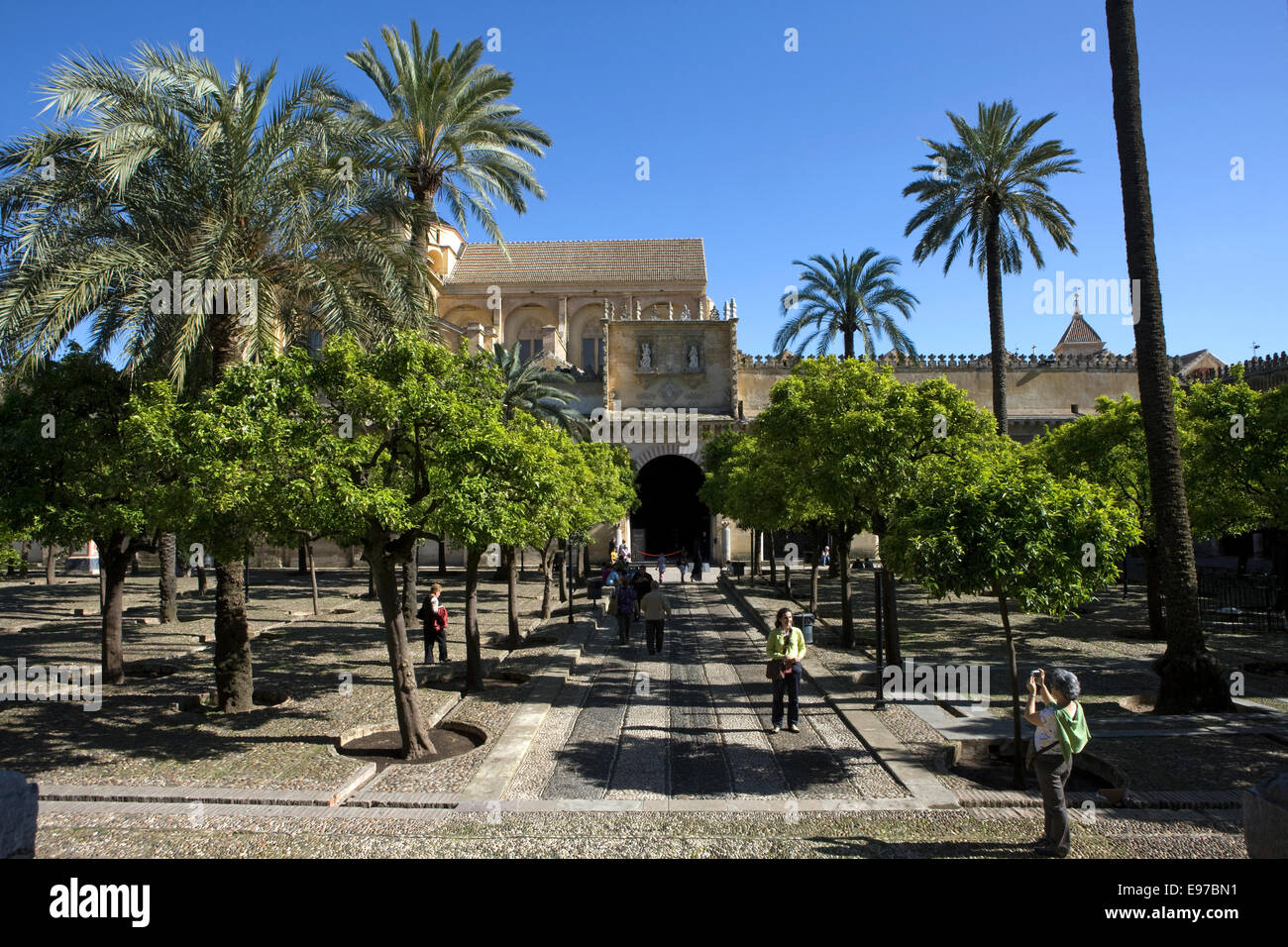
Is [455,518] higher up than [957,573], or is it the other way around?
[455,518]

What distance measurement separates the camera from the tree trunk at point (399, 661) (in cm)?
888

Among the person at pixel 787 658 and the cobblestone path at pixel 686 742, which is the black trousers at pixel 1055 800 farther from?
the person at pixel 787 658

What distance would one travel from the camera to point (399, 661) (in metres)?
8.98

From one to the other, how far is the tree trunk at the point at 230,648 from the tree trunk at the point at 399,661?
299 cm

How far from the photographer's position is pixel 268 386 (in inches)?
339


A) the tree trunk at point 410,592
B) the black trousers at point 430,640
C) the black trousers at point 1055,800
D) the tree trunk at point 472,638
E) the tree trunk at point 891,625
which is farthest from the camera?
the tree trunk at point 410,592

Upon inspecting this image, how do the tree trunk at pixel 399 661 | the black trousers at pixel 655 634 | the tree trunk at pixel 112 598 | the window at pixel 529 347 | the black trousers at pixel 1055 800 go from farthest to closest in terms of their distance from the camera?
the window at pixel 529 347
the black trousers at pixel 655 634
the tree trunk at pixel 112 598
the tree trunk at pixel 399 661
the black trousers at pixel 1055 800

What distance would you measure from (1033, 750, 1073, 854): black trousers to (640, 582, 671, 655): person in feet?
32.7

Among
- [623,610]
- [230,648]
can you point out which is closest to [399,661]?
[230,648]

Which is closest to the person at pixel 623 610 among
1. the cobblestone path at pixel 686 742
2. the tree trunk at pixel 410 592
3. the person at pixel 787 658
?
the cobblestone path at pixel 686 742

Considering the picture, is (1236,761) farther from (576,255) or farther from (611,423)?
(576,255)

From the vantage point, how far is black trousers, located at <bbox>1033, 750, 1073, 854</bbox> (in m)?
6.01
